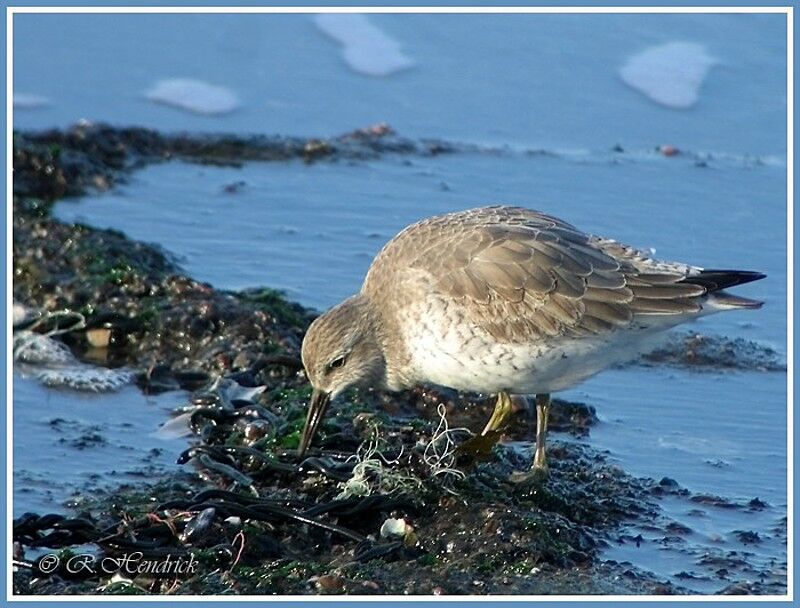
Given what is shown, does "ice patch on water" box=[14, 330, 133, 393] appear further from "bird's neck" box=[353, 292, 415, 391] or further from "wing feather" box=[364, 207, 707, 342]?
"wing feather" box=[364, 207, 707, 342]

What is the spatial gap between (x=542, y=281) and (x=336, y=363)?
1136 millimetres

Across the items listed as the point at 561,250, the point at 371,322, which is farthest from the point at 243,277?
the point at 561,250

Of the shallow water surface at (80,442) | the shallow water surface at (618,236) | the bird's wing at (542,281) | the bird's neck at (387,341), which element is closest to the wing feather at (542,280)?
the bird's wing at (542,281)

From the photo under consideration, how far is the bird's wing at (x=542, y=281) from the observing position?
21.7ft

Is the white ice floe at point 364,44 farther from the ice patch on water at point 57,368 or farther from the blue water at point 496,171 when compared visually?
the ice patch on water at point 57,368

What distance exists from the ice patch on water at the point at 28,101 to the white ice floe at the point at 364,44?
258cm

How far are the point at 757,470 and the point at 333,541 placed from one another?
248 cm

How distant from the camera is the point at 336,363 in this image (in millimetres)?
7008

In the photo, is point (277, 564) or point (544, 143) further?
point (544, 143)

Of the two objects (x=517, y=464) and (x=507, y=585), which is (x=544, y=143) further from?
(x=507, y=585)

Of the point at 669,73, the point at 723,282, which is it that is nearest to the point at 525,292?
the point at 723,282

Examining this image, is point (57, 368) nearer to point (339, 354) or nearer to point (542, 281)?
point (339, 354)

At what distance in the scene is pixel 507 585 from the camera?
19.1ft

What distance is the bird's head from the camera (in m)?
6.95
